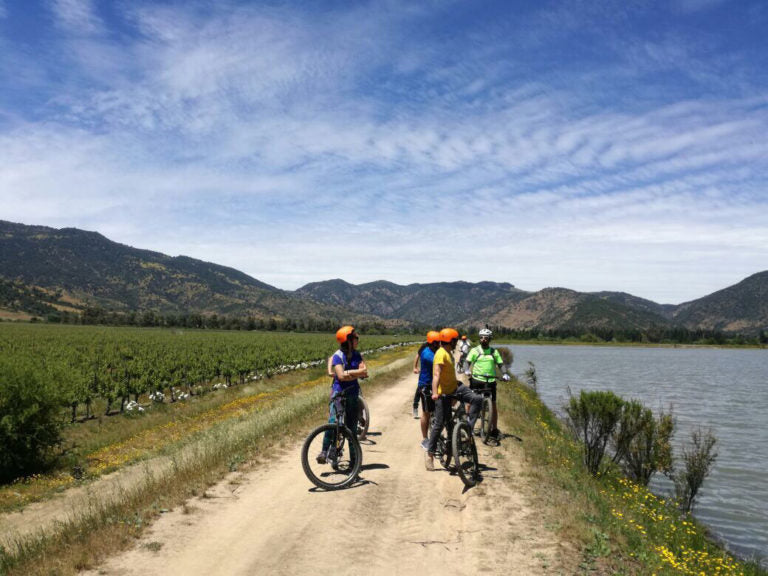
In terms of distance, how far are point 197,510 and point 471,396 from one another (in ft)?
15.8

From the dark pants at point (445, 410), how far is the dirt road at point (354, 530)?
629 millimetres

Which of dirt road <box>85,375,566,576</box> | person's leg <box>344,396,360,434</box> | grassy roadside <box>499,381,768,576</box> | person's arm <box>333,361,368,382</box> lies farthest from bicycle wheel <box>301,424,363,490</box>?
grassy roadside <box>499,381,768,576</box>

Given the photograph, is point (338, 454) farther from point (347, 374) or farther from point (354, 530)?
point (354, 530)

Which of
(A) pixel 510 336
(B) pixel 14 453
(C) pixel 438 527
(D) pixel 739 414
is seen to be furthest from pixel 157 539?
(A) pixel 510 336

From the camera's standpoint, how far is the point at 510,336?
573 ft

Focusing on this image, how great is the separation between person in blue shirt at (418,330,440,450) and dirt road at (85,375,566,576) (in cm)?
92

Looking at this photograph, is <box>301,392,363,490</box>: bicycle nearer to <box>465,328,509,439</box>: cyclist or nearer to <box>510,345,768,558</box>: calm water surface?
<box>465,328,509,439</box>: cyclist

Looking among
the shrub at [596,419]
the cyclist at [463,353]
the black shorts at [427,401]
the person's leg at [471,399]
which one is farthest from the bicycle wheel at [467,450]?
the cyclist at [463,353]

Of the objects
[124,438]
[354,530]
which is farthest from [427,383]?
[124,438]

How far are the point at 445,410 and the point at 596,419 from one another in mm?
6907

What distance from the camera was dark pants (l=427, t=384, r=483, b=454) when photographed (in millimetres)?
8547

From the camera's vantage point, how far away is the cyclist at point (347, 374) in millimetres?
7929

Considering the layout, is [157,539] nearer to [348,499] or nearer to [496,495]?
[348,499]

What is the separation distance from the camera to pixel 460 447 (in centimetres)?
835
